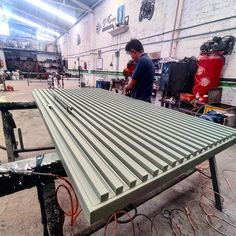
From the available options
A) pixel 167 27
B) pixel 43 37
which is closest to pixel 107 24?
pixel 167 27

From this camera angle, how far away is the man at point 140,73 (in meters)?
1.97

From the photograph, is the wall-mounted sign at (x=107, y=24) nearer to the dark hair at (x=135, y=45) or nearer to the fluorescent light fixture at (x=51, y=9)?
the fluorescent light fixture at (x=51, y=9)

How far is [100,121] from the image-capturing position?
1.03 metres

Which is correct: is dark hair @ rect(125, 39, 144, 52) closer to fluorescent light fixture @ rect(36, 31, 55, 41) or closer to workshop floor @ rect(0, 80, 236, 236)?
workshop floor @ rect(0, 80, 236, 236)

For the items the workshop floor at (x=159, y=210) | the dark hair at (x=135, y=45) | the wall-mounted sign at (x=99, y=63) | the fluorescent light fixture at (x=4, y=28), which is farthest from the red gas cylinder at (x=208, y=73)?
the fluorescent light fixture at (x=4, y=28)

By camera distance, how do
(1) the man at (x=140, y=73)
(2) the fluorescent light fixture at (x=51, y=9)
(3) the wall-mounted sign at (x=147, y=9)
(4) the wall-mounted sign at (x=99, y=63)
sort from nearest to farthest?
(1) the man at (x=140, y=73)
(3) the wall-mounted sign at (x=147, y=9)
(4) the wall-mounted sign at (x=99, y=63)
(2) the fluorescent light fixture at (x=51, y=9)

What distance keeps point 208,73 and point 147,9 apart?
308cm

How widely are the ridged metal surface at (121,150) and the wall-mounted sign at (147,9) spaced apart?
185 inches

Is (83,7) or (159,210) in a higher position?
(83,7)

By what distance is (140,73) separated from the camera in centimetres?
201

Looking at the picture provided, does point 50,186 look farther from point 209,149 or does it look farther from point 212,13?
point 212,13

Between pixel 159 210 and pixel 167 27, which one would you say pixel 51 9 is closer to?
pixel 167 27

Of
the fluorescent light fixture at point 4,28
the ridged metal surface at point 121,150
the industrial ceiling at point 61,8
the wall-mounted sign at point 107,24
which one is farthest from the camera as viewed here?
the fluorescent light fixture at point 4,28

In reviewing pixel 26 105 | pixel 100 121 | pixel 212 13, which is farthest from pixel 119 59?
pixel 100 121
